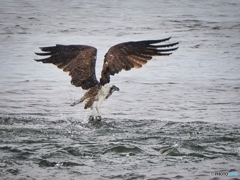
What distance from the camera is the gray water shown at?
763 cm

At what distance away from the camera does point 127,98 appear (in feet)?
36.7

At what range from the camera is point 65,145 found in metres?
8.19

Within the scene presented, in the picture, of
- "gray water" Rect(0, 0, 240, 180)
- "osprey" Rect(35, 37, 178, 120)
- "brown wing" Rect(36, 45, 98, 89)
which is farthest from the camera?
"brown wing" Rect(36, 45, 98, 89)

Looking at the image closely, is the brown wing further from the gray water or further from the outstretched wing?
the gray water

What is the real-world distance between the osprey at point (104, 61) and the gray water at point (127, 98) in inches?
15.8

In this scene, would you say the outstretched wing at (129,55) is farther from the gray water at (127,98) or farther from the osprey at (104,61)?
the gray water at (127,98)

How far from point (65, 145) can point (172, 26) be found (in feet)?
27.2

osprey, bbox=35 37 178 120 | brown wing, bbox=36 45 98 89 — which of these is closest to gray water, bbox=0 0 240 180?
osprey, bbox=35 37 178 120

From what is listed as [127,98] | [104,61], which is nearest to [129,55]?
[104,61]

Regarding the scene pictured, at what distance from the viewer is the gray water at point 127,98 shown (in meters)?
7.63

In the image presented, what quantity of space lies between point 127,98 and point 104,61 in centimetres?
149

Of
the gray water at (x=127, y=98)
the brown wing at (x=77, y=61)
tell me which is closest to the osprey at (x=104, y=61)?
the brown wing at (x=77, y=61)

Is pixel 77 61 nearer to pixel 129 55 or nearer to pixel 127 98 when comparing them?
pixel 129 55

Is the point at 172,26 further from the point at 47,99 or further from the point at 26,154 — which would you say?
the point at 26,154
